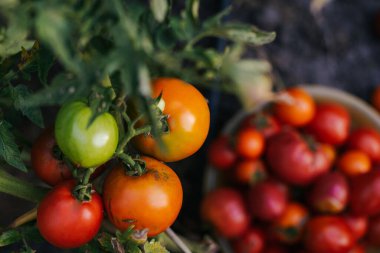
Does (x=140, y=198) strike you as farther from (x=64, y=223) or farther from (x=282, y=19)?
(x=282, y=19)

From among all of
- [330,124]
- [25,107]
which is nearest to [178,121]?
[25,107]

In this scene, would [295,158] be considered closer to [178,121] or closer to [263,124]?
[263,124]

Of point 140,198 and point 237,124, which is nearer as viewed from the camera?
point 140,198

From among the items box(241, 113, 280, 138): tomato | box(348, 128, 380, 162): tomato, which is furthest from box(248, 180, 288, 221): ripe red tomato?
box(348, 128, 380, 162): tomato

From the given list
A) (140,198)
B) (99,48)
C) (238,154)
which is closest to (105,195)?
(140,198)

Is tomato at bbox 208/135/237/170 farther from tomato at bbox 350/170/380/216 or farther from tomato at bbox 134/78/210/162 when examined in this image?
tomato at bbox 134/78/210/162

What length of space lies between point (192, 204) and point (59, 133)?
94 cm

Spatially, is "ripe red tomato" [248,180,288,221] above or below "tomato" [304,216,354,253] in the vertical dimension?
above

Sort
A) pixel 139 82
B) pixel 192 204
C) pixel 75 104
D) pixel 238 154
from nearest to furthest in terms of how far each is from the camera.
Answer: pixel 139 82 → pixel 75 104 → pixel 238 154 → pixel 192 204

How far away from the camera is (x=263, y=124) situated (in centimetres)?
133

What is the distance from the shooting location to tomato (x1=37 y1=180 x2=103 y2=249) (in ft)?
2.09

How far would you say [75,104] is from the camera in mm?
578

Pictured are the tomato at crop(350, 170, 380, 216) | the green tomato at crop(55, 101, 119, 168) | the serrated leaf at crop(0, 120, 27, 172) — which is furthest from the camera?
the tomato at crop(350, 170, 380, 216)

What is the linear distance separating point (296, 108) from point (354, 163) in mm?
218
